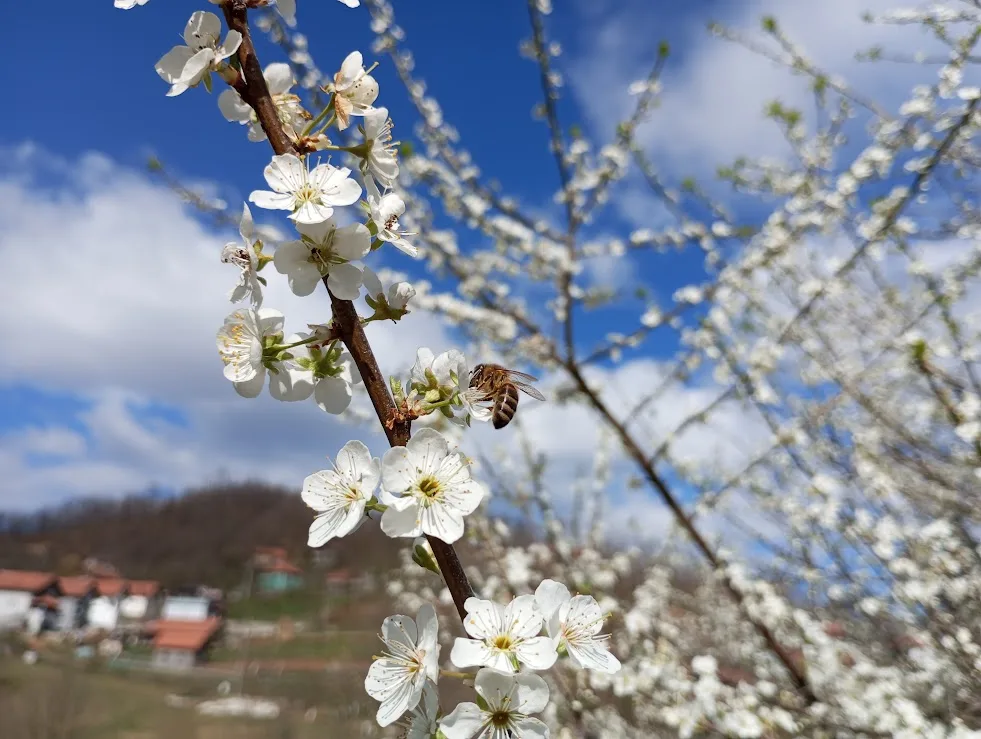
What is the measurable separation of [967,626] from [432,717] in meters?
3.71

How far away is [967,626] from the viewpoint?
10.7 feet

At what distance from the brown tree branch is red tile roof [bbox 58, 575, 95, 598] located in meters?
29.6

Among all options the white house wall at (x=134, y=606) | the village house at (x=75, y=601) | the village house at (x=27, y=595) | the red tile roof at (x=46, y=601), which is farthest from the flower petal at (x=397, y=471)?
the red tile roof at (x=46, y=601)

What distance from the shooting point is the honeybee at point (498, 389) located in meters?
1.30

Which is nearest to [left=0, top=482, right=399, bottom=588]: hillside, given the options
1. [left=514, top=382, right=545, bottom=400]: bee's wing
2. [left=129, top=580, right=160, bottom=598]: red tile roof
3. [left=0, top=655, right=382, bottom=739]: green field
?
[left=129, top=580, right=160, bottom=598]: red tile roof

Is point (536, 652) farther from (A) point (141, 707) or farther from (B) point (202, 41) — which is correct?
(A) point (141, 707)

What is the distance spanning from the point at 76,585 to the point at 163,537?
3796mm

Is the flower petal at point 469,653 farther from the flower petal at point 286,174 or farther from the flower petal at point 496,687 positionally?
the flower petal at point 286,174

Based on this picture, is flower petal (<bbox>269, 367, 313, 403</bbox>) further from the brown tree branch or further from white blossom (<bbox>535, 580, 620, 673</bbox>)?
white blossom (<bbox>535, 580, 620, 673</bbox>)

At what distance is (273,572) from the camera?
21.1 m

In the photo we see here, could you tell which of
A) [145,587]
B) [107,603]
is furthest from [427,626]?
[107,603]

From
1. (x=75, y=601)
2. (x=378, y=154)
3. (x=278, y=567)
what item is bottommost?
(x=378, y=154)

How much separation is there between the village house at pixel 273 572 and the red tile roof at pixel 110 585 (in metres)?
6.48

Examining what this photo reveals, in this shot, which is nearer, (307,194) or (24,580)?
(307,194)
